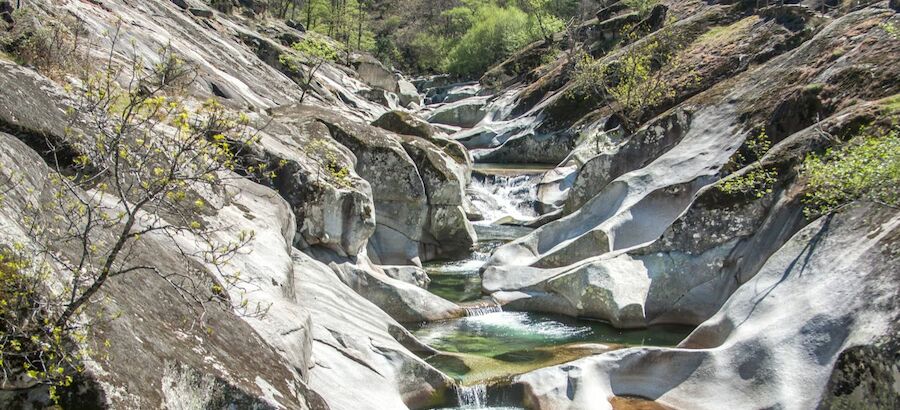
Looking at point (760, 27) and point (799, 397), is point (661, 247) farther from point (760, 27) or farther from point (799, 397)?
point (760, 27)

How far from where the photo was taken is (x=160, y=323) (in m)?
5.85

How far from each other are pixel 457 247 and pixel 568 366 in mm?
11829

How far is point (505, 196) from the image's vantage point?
2919 centimetres

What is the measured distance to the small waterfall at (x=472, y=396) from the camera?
10.8 m

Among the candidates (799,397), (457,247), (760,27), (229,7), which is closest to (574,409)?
(799,397)

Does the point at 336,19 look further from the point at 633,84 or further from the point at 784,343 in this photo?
the point at 784,343

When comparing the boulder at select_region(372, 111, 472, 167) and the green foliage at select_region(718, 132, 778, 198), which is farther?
the boulder at select_region(372, 111, 472, 167)

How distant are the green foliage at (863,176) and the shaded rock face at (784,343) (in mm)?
361

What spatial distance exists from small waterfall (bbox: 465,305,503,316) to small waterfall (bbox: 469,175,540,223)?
10.1 metres

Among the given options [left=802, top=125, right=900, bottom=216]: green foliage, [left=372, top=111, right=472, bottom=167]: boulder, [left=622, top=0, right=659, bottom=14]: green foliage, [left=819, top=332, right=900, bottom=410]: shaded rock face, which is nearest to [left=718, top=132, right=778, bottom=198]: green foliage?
[left=802, top=125, right=900, bottom=216]: green foliage

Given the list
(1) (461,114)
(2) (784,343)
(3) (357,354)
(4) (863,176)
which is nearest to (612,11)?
(1) (461,114)

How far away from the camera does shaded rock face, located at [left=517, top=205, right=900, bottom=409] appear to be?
8.61m

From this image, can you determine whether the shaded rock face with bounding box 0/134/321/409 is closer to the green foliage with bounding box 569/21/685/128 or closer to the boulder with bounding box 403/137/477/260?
the boulder with bounding box 403/137/477/260

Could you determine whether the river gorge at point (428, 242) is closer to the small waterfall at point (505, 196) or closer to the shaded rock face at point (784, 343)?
the shaded rock face at point (784, 343)
